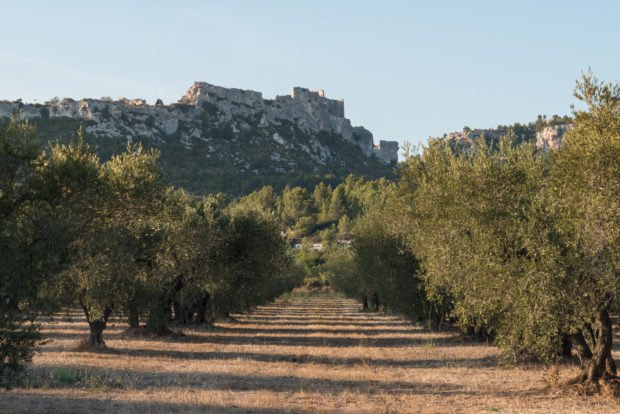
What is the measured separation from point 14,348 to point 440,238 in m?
16.2

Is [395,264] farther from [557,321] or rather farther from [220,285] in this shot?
[557,321]

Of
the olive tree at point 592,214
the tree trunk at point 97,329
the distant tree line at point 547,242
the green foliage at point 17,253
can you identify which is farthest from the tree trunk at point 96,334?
the olive tree at point 592,214

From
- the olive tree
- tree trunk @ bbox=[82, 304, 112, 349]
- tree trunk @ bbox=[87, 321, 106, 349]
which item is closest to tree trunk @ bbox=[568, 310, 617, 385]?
the olive tree

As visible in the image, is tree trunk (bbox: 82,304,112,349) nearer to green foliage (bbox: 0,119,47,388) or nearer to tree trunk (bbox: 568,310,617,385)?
green foliage (bbox: 0,119,47,388)

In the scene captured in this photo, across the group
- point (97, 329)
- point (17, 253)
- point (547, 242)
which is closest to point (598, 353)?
point (547, 242)

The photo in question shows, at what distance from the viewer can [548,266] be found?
16.4 m

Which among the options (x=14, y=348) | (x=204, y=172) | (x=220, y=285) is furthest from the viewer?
(x=204, y=172)

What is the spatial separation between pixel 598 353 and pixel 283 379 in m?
11.9

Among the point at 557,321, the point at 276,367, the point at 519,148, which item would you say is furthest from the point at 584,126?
the point at 276,367

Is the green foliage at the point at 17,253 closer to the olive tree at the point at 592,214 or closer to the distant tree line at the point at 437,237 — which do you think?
the distant tree line at the point at 437,237

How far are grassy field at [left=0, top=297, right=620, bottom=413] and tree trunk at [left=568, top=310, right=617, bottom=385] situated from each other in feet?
3.23

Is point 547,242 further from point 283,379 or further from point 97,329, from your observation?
point 97,329

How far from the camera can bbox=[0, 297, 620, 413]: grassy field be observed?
16188 millimetres

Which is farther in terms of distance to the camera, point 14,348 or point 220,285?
point 220,285
